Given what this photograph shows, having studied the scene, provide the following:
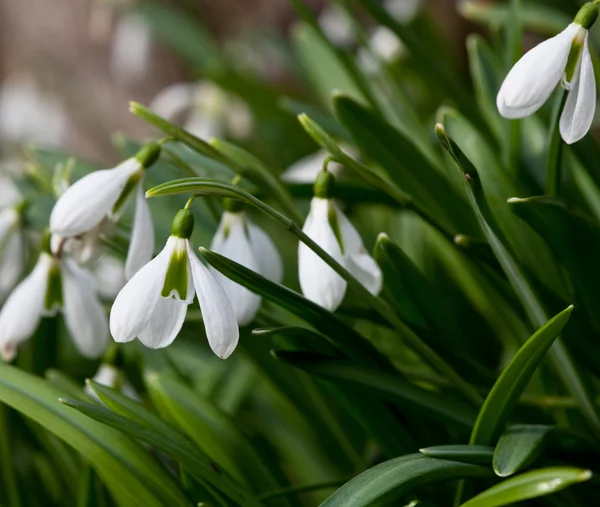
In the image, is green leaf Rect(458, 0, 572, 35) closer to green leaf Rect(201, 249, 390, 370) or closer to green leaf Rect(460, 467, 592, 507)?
green leaf Rect(201, 249, 390, 370)

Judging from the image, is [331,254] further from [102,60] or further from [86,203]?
[102,60]

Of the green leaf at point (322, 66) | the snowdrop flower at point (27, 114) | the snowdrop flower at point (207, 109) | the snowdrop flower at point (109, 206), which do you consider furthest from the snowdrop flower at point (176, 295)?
the snowdrop flower at point (27, 114)

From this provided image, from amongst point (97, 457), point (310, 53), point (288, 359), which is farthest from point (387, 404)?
point (310, 53)

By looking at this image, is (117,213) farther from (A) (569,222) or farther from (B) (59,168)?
(A) (569,222)

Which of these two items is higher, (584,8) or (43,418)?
(584,8)

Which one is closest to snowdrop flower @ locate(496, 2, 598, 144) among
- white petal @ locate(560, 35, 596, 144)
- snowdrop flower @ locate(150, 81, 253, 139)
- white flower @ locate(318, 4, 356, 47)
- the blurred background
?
white petal @ locate(560, 35, 596, 144)

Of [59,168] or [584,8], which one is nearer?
[584,8]

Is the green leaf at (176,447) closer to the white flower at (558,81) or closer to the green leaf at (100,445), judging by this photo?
the green leaf at (100,445)
